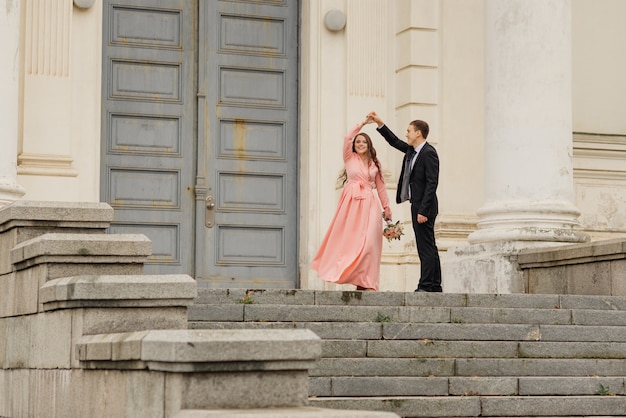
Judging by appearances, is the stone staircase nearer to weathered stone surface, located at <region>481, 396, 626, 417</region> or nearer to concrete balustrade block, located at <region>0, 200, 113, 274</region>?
weathered stone surface, located at <region>481, 396, 626, 417</region>

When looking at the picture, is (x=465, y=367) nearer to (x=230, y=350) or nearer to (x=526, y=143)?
(x=230, y=350)

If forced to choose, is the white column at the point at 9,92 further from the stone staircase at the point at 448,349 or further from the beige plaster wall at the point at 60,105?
the stone staircase at the point at 448,349

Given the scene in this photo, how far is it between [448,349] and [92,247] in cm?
294

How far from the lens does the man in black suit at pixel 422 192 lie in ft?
43.3

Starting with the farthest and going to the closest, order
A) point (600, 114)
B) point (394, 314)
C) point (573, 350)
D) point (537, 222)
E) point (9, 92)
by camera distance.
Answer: point (600, 114), point (537, 222), point (9, 92), point (394, 314), point (573, 350)

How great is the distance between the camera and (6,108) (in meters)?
13.1

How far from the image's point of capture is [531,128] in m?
14.7

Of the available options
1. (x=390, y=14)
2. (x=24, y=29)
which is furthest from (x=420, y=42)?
(x=24, y=29)

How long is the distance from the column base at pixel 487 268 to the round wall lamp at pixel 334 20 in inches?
135

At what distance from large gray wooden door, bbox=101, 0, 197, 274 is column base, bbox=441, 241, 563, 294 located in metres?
3.27

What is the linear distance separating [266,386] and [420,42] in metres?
11.3

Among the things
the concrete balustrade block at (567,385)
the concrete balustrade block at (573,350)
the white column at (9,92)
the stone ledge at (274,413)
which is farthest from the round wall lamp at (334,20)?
the stone ledge at (274,413)

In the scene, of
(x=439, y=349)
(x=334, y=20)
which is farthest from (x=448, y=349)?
(x=334, y=20)

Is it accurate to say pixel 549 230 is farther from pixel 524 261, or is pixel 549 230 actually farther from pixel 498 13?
pixel 498 13
